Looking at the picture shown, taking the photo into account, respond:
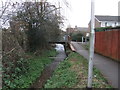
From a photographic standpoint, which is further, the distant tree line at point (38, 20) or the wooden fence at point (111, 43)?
the distant tree line at point (38, 20)

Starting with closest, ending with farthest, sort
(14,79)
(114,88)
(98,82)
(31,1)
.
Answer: (114,88)
(98,82)
(14,79)
(31,1)

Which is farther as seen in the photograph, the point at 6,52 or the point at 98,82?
the point at 6,52

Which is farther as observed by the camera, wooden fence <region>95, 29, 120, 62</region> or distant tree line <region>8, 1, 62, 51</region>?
distant tree line <region>8, 1, 62, 51</region>

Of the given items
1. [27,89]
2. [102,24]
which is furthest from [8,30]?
[102,24]

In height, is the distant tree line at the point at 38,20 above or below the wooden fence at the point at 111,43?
above

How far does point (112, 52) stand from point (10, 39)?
634cm

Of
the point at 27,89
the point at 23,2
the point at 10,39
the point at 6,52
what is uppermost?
the point at 23,2

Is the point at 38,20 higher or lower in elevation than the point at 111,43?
higher

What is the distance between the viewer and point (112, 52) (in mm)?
10523

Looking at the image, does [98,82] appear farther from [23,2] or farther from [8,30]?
[23,2]

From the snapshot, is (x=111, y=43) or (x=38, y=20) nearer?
(x=111, y=43)

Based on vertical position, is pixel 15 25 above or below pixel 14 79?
above

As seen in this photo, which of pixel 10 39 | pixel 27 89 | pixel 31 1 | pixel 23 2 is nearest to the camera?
pixel 27 89

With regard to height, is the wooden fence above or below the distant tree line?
below
